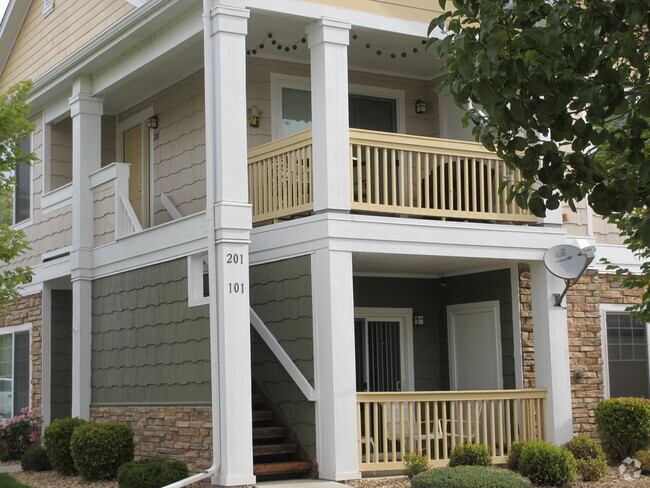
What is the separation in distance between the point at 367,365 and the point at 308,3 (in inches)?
227

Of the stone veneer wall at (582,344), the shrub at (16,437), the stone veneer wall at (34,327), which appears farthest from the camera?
the stone veneer wall at (34,327)

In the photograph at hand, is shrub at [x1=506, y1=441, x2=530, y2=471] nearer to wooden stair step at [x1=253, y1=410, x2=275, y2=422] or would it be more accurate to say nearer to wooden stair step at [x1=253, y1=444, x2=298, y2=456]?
wooden stair step at [x1=253, y1=444, x2=298, y2=456]

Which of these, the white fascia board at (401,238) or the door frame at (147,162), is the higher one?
the door frame at (147,162)

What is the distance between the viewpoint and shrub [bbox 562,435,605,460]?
13.2 m

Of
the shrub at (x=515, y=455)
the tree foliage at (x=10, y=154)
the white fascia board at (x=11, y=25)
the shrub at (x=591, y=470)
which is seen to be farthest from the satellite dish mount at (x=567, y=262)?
the white fascia board at (x=11, y=25)

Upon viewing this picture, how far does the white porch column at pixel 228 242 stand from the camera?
11.7m

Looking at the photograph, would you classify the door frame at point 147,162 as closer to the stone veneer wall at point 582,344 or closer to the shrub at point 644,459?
the stone veneer wall at point 582,344

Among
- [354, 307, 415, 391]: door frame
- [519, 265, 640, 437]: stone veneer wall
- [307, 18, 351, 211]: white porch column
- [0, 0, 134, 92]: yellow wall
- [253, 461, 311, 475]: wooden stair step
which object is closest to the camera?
[253, 461, 311, 475]: wooden stair step

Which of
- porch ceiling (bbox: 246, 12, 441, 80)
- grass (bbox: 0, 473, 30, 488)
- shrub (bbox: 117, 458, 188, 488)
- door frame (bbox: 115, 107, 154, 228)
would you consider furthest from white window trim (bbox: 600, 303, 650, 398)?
grass (bbox: 0, 473, 30, 488)

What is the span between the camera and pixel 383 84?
16.8 m

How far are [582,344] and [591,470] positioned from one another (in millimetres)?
2377

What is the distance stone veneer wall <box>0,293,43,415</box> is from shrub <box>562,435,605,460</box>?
364 inches

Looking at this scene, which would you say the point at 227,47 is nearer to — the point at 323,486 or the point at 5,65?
the point at 323,486

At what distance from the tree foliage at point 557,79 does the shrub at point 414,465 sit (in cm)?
672
